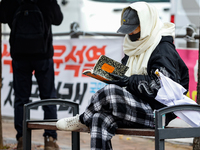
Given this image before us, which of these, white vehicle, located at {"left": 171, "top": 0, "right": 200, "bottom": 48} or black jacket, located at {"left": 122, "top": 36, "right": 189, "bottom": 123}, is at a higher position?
white vehicle, located at {"left": 171, "top": 0, "right": 200, "bottom": 48}

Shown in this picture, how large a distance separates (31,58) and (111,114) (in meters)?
1.72


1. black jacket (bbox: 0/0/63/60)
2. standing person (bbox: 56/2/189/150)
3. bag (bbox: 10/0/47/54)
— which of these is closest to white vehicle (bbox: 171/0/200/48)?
black jacket (bbox: 0/0/63/60)

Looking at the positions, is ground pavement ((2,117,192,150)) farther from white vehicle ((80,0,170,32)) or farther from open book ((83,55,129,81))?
white vehicle ((80,0,170,32))

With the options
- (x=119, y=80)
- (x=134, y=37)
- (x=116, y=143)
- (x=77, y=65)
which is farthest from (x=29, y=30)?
(x=77, y=65)

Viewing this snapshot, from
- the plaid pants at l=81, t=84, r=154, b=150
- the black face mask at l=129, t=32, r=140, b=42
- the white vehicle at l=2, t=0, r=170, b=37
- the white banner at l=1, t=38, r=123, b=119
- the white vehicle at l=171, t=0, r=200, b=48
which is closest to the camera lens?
the plaid pants at l=81, t=84, r=154, b=150

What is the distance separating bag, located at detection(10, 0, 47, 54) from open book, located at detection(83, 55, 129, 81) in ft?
4.89

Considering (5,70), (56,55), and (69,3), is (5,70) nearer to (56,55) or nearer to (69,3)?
(56,55)

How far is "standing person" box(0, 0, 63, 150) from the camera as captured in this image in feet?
13.9

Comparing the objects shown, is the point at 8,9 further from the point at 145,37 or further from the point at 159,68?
the point at 159,68

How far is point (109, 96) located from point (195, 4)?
4.03m

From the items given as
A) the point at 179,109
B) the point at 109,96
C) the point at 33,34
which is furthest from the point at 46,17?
the point at 179,109

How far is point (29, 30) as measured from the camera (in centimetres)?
425

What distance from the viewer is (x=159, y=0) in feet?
30.1

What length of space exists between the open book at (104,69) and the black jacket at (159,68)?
0.49 feet
